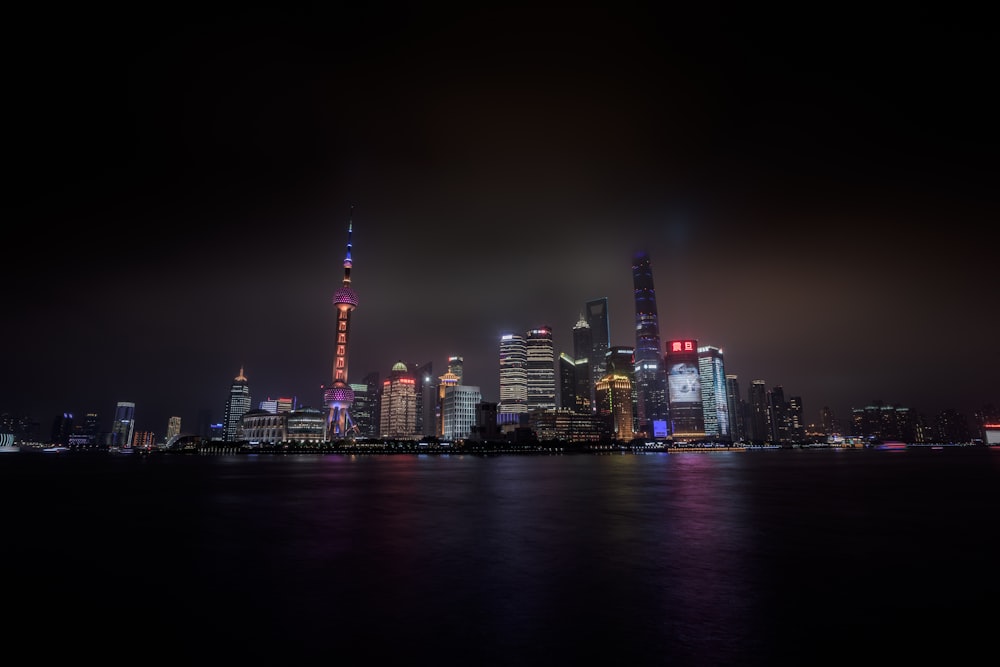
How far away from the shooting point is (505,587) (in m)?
18.5

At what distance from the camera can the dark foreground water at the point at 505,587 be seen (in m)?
12.9

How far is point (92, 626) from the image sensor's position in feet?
48.6

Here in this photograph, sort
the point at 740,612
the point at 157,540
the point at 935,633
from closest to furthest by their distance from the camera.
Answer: the point at 935,633 < the point at 740,612 < the point at 157,540

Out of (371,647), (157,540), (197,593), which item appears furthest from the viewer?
(157,540)

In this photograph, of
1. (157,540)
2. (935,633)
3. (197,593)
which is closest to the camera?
(935,633)

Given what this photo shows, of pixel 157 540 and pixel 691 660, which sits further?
pixel 157 540

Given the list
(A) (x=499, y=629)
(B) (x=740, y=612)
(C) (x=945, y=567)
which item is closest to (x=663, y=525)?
(C) (x=945, y=567)

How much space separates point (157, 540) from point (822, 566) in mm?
34081

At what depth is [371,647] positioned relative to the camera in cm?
1286

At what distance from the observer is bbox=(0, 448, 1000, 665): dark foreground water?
12.9m

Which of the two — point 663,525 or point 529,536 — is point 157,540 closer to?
point 529,536

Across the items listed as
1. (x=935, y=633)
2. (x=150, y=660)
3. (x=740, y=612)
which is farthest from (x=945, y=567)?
(x=150, y=660)

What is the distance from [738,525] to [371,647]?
90.5ft

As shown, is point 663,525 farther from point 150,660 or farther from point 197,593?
point 150,660
